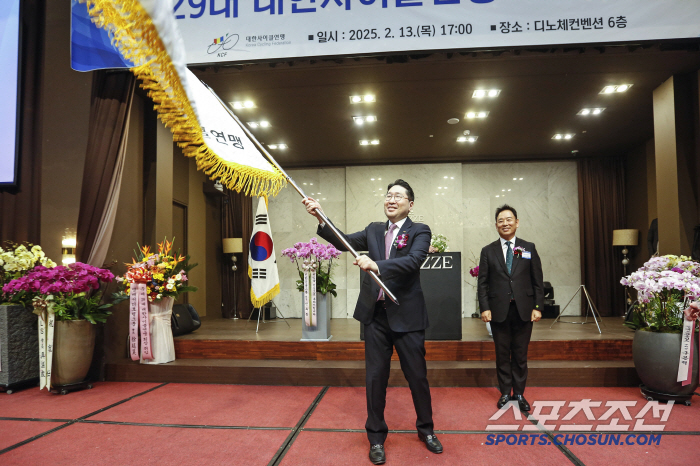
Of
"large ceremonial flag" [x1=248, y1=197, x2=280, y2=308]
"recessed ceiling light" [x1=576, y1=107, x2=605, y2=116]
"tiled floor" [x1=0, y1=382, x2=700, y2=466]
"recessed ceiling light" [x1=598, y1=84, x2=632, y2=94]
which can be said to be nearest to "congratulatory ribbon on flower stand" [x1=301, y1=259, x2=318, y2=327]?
"tiled floor" [x1=0, y1=382, x2=700, y2=466]

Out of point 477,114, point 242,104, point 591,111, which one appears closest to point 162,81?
point 242,104

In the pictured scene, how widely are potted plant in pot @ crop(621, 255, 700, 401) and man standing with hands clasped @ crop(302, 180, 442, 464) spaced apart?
2318 mm

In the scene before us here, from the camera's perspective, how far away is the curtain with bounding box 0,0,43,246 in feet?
17.0

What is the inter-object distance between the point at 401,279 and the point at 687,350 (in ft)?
8.83

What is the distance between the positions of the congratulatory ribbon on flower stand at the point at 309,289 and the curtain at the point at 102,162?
88.6 inches

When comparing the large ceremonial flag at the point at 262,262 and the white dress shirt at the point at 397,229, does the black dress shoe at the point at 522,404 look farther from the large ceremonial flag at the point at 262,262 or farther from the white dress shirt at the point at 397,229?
the large ceremonial flag at the point at 262,262

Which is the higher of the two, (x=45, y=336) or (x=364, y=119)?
(x=364, y=119)

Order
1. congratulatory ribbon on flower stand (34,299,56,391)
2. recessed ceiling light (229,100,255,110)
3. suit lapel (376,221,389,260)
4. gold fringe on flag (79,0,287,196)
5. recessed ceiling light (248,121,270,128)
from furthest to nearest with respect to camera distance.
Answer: recessed ceiling light (248,121,270,128), recessed ceiling light (229,100,255,110), congratulatory ribbon on flower stand (34,299,56,391), suit lapel (376,221,389,260), gold fringe on flag (79,0,287,196)

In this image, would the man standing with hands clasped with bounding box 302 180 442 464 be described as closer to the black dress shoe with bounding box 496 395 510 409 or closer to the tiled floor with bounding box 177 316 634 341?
the black dress shoe with bounding box 496 395 510 409

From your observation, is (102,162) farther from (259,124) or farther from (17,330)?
(259,124)

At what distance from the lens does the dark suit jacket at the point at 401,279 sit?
2529 mm

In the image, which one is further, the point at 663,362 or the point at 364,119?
the point at 364,119

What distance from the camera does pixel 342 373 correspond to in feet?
14.1

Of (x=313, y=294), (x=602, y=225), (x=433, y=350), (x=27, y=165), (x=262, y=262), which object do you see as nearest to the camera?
(x=433, y=350)
